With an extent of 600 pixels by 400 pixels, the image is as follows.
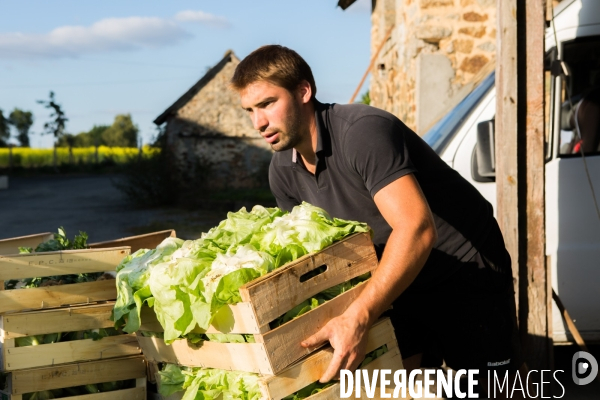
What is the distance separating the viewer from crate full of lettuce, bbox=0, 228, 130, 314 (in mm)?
3387

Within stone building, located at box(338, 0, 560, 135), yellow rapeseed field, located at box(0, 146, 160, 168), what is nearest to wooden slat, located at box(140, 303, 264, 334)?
stone building, located at box(338, 0, 560, 135)

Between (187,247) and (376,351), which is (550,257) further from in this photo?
(187,247)

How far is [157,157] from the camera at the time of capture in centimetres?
2980

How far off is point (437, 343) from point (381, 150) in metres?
1.29

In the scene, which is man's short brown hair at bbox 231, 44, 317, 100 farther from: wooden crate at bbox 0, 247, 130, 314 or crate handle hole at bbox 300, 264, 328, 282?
wooden crate at bbox 0, 247, 130, 314

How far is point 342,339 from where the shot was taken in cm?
270

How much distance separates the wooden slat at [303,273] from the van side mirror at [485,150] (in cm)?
247

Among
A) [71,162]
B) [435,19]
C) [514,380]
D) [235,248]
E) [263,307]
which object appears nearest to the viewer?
[263,307]

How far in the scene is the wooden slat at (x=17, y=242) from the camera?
424 centimetres

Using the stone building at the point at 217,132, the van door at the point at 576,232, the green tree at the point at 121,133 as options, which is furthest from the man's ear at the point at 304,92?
the green tree at the point at 121,133

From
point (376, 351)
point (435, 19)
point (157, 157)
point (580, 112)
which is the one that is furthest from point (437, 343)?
point (157, 157)

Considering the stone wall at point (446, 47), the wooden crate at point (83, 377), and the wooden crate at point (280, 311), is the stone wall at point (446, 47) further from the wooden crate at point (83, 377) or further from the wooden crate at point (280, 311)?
the wooden crate at point (280, 311)

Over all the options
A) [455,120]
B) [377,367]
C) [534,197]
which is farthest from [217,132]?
[377,367]

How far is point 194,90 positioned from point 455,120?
2962 centimetres
